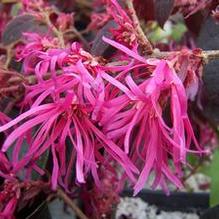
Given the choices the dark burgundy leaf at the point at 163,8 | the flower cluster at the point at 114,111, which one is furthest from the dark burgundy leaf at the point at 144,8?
the flower cluster at the point at 114,111

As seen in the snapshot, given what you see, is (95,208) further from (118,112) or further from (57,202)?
(118,112)

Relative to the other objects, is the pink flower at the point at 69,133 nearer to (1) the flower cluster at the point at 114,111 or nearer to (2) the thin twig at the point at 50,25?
(1) the flower cluster at the point at 114,111

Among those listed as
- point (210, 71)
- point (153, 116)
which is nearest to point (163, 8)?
point (210, 71)

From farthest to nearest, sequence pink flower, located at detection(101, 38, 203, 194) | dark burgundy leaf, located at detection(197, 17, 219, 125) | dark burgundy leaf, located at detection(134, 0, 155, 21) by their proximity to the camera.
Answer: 1. dark burgundy leaf, located at detection(134, 0, 155, 21)
2. dark burgundy leaf, located at detection(197, 17, 219, 125)
3. pink flower, located at detection(101, 38, 203, 194)

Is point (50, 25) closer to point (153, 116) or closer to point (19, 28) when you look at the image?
point (19, 28)

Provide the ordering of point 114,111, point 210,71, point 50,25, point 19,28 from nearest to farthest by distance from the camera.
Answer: point 114,111 → point 210,71 → point 50,25 → point 19,28

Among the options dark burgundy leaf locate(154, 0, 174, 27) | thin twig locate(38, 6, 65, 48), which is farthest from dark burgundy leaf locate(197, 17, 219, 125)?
thin twig locate(38, 6, 65, 48)

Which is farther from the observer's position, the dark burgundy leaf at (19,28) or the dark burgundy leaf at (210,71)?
the dark burgundy leaf at (19,28)

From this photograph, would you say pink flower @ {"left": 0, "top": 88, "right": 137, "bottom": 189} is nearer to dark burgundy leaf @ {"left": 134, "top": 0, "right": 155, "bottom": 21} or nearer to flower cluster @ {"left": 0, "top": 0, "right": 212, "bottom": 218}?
flower cluster @ {"left": 0, "top": 0, "right": 212, "bottom": 218}
